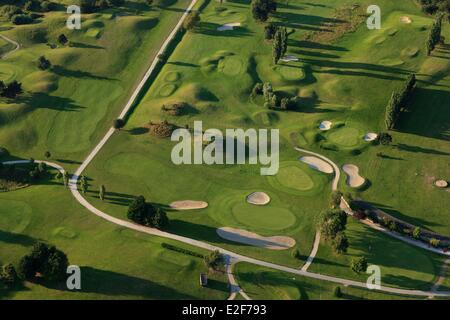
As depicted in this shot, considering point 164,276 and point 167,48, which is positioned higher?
point 167,48

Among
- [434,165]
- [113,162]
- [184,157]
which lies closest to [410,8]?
[434,165]

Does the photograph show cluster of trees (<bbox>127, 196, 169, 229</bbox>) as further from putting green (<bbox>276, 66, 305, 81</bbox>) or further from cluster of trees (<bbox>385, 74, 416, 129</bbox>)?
putting green (<bbox>276, 66, 305, 81</bbox>)

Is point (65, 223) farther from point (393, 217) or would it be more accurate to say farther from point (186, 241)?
point (393, 217)

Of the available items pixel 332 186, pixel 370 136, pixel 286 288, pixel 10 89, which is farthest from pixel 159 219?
pixel 10 89

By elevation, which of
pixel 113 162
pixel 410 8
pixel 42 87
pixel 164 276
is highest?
pixel 410 8

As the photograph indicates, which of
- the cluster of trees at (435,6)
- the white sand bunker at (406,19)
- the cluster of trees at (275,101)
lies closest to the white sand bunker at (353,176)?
the cluster of trees at (275,101)

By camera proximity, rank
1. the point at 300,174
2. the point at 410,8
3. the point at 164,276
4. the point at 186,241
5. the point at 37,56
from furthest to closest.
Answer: the point at 410,8, the point at 37,56, the point at 300,174, the point at 186,241, the point at 164,276

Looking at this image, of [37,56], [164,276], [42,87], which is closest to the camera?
[164,276]
